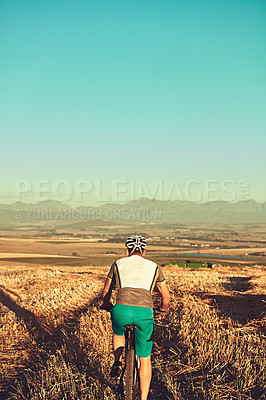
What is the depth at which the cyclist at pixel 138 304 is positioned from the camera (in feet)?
17.6

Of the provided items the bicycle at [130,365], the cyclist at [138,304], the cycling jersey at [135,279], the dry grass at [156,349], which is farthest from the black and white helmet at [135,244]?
the dry grass at [156,349]

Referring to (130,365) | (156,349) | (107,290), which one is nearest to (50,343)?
(156,349)

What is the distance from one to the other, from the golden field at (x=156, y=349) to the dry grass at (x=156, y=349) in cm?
2

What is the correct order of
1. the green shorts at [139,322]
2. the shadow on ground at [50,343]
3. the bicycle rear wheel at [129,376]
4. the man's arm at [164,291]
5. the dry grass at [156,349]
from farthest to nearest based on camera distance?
the shadow on ground at [50,343] → the dry grass at [156,349] → the man's arm at [164,291] → the green shorts at [139,322] → the bicycle rear wheel at [129,376]

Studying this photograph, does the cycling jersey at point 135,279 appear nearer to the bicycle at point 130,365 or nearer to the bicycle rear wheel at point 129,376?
the bicycle at point 130,365

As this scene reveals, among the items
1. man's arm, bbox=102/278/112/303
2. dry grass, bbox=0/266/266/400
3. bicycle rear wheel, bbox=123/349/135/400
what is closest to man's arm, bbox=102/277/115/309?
man's arm, bbox=102/278/112/303

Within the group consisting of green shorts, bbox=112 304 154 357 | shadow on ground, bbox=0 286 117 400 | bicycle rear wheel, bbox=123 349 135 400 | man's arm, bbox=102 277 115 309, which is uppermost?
man's arm, bbox=102 277 115 309

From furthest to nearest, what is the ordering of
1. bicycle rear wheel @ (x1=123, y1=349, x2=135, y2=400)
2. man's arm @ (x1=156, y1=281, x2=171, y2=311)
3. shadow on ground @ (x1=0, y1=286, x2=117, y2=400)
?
shadow on ground @ (x1=0, y1=286, x2=117, y2=400)
man's arm @ (x1=156, y1=281, x2=171, y2=311)
bicycle rear wheel @ (x1=123, y1=349, x2=135, y2=400)

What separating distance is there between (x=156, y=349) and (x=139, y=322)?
12.3 feet

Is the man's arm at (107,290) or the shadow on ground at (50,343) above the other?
the man's arm at (107,290)

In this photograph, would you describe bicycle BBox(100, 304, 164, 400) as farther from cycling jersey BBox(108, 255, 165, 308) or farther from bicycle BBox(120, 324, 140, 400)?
cycling jersey BBox(108, 255, 165, 308)

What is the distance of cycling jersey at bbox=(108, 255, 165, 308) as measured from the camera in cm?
542

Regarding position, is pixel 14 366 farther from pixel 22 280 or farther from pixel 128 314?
pixel 22 280

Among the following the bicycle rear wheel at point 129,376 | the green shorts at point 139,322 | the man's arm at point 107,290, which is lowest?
the bicycle rear wheel at point 129,376
